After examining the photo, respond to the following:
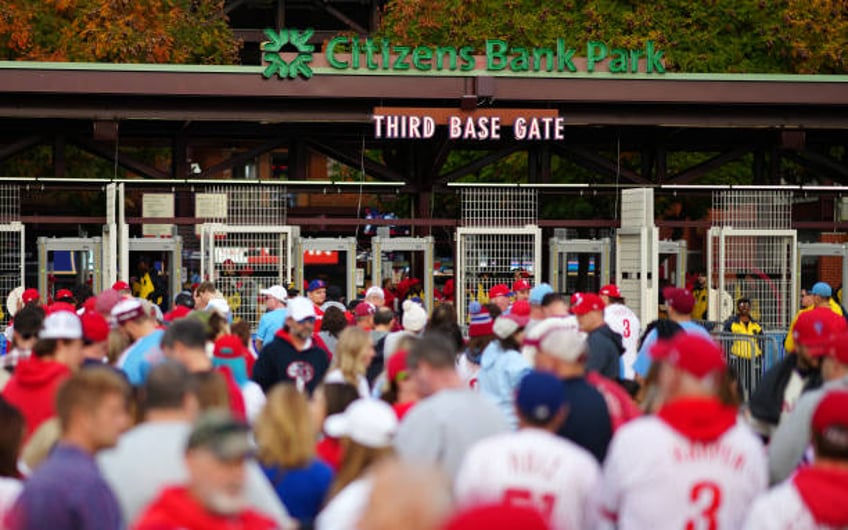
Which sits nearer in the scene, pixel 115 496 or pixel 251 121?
pixel 115 496

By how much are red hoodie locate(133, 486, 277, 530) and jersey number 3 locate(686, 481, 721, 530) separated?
1.95m

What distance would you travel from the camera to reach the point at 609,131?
2478 cm

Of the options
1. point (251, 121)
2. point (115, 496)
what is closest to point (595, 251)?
point (251, 121)

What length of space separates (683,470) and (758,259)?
54.0 feet

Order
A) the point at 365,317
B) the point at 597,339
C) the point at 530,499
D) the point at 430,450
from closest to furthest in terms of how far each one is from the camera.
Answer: the point at 530,499 < the point at 430,450 < the point at 597,339 < the point at 365,317

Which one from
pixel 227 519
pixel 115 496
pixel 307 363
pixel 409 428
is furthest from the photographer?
pixel 307 363

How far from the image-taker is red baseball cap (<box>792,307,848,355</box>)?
7934 millimetres

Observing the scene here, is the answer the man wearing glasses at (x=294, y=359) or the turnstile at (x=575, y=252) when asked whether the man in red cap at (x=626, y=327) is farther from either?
the turnstile at (x=575, y=252)

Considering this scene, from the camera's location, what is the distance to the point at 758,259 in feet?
71.6

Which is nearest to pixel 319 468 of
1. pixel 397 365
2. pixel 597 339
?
pixel 397 365

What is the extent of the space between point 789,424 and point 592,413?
92 cm

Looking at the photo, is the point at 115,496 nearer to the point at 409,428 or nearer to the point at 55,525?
the point at 55,525

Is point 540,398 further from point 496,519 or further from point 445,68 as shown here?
point 445,68

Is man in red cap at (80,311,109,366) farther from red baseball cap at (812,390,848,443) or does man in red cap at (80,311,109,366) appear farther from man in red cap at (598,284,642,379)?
man in red cap at (598,284,642,379)
